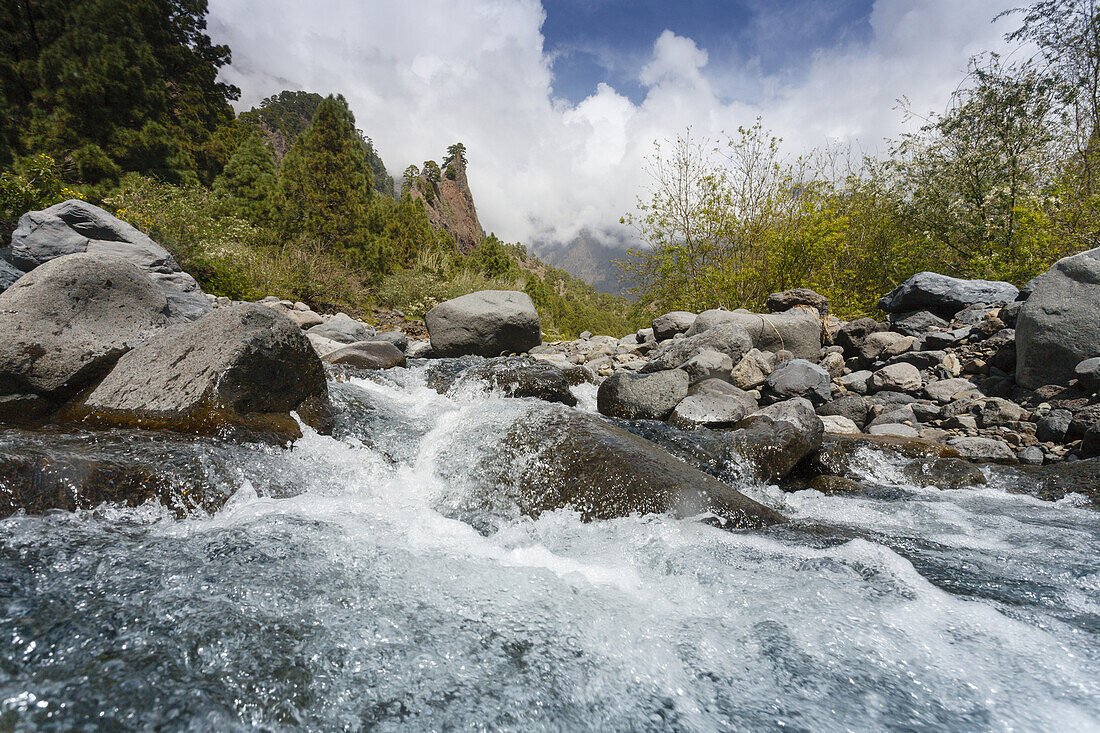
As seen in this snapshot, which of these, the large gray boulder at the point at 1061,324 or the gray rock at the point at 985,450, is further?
the large gray boulder at the point at 1061,324

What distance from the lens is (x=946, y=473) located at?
4.03m

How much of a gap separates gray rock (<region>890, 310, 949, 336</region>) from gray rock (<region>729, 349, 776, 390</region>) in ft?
8.92

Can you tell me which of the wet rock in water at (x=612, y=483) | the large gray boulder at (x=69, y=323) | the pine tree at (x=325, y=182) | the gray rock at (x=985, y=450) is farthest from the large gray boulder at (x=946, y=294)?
the pine tree at (x=325, y=182)

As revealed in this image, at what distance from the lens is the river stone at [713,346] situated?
7.21 metres

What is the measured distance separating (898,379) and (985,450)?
191 centimetres

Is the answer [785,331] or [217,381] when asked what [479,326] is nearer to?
[785,331]

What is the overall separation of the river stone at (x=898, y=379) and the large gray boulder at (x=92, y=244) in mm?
9513

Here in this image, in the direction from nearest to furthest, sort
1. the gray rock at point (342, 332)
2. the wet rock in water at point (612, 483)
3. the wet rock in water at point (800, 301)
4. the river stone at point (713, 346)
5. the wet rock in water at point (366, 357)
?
the wet rock in water at point (612, 483), the wet rock in water at point (366, 357), the river stone at point (713, 346), the wet rock in water at point (800, 301), the gray rock at point (342, 332)

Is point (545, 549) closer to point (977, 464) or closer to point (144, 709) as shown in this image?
point (144, 709)

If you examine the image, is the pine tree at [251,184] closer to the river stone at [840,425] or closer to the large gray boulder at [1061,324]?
the river stone at [840,425]

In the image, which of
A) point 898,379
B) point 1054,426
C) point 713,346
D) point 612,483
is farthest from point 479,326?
point 1054,426

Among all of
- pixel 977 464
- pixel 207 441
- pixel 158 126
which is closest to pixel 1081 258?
pixel 977 464

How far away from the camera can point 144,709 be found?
1.09 m

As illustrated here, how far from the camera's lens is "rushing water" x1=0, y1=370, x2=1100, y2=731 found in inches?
49.5
